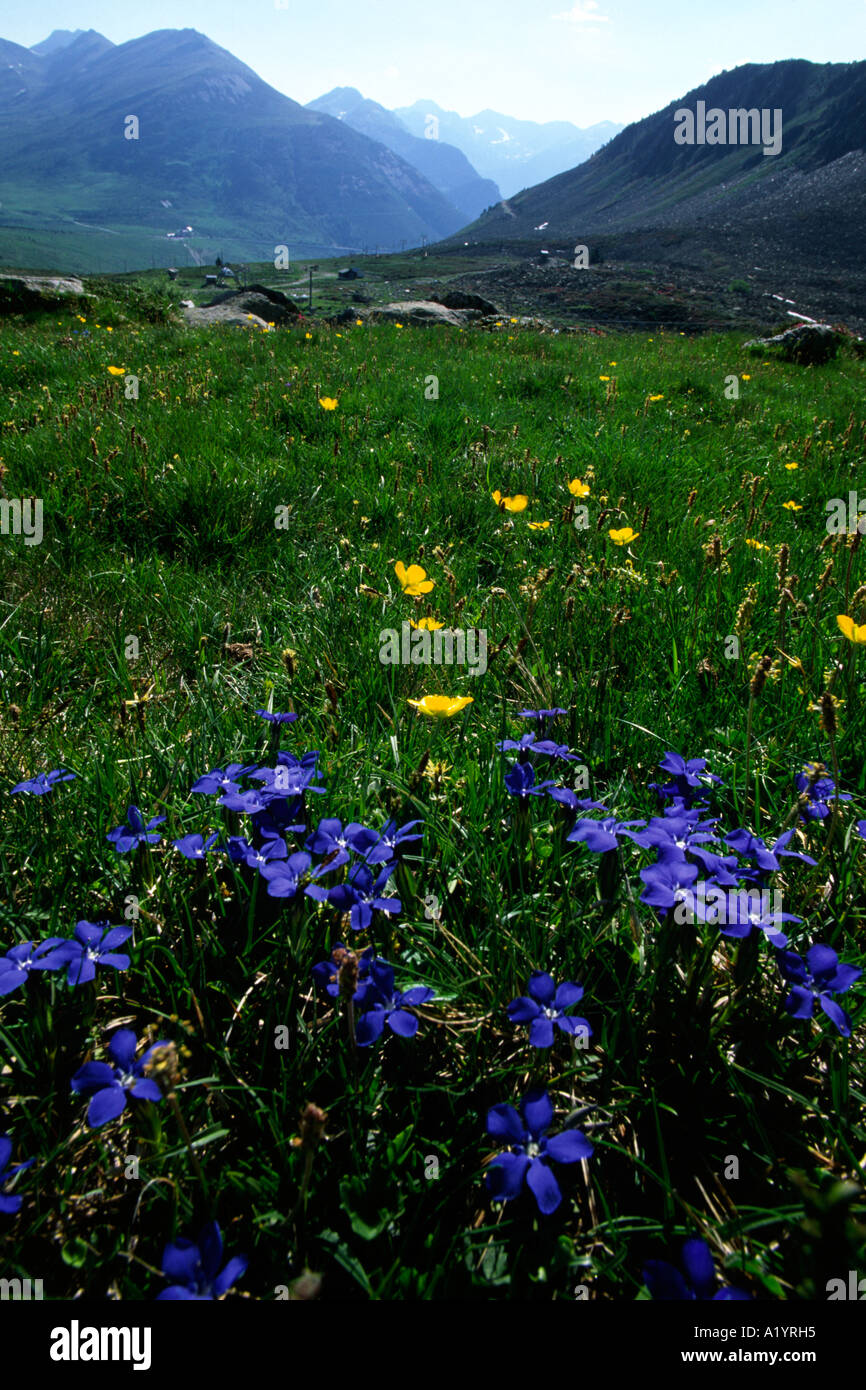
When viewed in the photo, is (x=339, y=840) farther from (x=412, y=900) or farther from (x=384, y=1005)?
(x=384, y=1005)

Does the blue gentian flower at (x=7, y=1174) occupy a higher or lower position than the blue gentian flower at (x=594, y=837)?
lower

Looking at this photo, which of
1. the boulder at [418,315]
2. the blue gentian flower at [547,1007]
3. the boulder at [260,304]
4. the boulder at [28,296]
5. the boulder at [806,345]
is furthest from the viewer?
the boulder at [260,304]

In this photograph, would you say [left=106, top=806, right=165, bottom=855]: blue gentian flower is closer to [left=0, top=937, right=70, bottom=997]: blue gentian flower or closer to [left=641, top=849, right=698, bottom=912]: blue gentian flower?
[left=0, top=937, right=70, bottom=997]: blue gentian flower

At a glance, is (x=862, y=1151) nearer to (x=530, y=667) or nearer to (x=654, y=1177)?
(x=654, y=1177)

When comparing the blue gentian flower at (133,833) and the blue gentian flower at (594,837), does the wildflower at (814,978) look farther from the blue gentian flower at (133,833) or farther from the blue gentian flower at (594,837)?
the blue gentian flower at (133,833)

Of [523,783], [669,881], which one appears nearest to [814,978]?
[669,881]

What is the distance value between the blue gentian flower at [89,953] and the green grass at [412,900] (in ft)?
0.31

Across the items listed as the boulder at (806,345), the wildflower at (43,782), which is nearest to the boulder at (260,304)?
the boulder at (806,345)

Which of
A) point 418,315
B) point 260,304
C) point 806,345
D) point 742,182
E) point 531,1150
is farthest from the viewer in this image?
point 742,182

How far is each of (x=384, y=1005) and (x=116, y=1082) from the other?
18.5 inches

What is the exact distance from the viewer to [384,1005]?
1.28 meters

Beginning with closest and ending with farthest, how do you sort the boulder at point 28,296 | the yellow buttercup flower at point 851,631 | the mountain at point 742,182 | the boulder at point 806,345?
the yellow buttercup flower at point 851,631 → the boulder at point 806,345 → the boulder at point 28,296 → the mountain at point 742,182

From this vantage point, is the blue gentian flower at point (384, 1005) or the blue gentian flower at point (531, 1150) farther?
the blue gentian flower at point (384, 1005)

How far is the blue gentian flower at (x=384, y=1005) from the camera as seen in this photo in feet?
3.87
